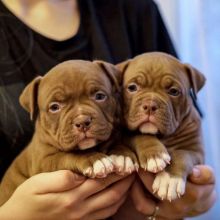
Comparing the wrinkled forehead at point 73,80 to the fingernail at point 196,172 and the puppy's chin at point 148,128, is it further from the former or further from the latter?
the fingernail at point 196,172

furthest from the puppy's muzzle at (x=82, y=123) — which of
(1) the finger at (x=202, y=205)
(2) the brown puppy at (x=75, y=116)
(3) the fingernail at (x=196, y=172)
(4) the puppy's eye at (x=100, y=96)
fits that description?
(1) the finger at (x=202, y=205)

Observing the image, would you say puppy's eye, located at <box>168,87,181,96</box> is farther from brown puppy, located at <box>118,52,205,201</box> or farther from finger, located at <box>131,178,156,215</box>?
finger, located at <box>131,178,156,215</box>

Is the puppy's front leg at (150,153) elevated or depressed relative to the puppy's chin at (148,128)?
depressed

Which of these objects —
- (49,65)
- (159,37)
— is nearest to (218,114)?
(159,37)

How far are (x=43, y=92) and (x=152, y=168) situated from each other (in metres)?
0.38

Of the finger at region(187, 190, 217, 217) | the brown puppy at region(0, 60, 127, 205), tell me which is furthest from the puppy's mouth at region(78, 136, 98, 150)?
the finger at region(187, 190, 217, 217)

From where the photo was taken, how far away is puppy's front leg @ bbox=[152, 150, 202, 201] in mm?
1262

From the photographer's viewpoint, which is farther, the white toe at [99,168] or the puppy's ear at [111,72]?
the puppy's ear at [111,72]

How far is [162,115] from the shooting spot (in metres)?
1.33

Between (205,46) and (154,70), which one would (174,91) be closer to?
(154,70)

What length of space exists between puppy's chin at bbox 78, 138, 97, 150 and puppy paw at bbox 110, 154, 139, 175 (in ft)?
0.21


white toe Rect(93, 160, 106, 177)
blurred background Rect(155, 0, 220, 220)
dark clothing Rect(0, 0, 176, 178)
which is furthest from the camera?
blurred background Rect(155, 0, 220, 220)

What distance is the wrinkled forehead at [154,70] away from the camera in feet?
4.56

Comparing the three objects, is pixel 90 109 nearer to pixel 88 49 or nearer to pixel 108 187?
pixel 108 187
